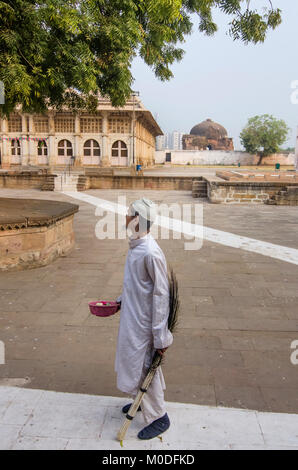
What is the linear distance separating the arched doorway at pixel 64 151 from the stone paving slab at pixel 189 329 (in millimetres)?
28833

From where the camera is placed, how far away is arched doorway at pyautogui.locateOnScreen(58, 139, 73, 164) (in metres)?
34.4

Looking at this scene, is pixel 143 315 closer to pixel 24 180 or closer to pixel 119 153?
pixel 24 180

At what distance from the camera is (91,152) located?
3438 centimetres

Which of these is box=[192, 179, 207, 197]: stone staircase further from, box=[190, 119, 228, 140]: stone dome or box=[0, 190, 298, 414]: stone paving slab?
box=[190, 119, 228, 140]: stone dome

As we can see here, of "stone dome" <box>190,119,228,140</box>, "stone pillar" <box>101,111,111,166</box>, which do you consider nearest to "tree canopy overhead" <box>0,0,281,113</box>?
"stone pillar" <box>101,111,111,166</box>

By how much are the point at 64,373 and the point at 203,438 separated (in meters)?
1.35

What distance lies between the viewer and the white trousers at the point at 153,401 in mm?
2375

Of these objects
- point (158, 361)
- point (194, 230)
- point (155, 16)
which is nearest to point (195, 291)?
point (158, 361)

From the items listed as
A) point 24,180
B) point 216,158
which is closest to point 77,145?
point 24,180

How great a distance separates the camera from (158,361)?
7.66 ft

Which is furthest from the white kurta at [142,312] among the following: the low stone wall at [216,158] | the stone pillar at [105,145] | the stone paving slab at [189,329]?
the low stone wall at [216,158]

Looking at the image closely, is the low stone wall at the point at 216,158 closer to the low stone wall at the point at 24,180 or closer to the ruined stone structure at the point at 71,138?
the ruined stone structure at the point at 71,138
